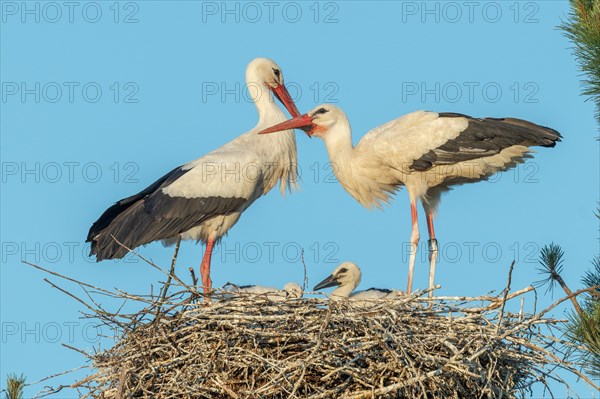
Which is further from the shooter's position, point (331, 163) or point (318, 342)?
point (331, 163)

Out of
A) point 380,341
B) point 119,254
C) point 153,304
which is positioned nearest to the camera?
point 380,341

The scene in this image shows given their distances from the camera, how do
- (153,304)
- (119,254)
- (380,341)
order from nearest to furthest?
(380,341) < (153,304) < (119,254)

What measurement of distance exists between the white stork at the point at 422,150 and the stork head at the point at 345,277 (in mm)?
419

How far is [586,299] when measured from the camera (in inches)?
281

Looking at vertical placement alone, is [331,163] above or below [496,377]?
above

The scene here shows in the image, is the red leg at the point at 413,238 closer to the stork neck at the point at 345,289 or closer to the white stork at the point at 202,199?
the stork neck at the point at 345,289

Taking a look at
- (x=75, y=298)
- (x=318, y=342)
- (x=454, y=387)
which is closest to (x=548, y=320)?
(x=454, y=387)

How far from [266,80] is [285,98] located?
24cm

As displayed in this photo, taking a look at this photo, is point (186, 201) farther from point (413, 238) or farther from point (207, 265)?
point (413, 238)

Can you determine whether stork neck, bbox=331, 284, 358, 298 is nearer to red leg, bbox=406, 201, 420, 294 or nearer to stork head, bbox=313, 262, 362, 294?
stork head, bbox=313, 262, 362, 294

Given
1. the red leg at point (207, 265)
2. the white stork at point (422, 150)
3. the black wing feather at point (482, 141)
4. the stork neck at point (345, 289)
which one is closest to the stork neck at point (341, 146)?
the white stork at point (422, 150)

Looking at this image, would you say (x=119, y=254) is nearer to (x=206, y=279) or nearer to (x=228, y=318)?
(x=206, y=279)

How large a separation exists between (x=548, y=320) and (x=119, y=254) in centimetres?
357

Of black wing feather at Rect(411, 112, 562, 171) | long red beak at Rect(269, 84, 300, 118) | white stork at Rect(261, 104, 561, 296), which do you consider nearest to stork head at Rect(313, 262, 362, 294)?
white stork at Rect(261, 104, 561, 296)
